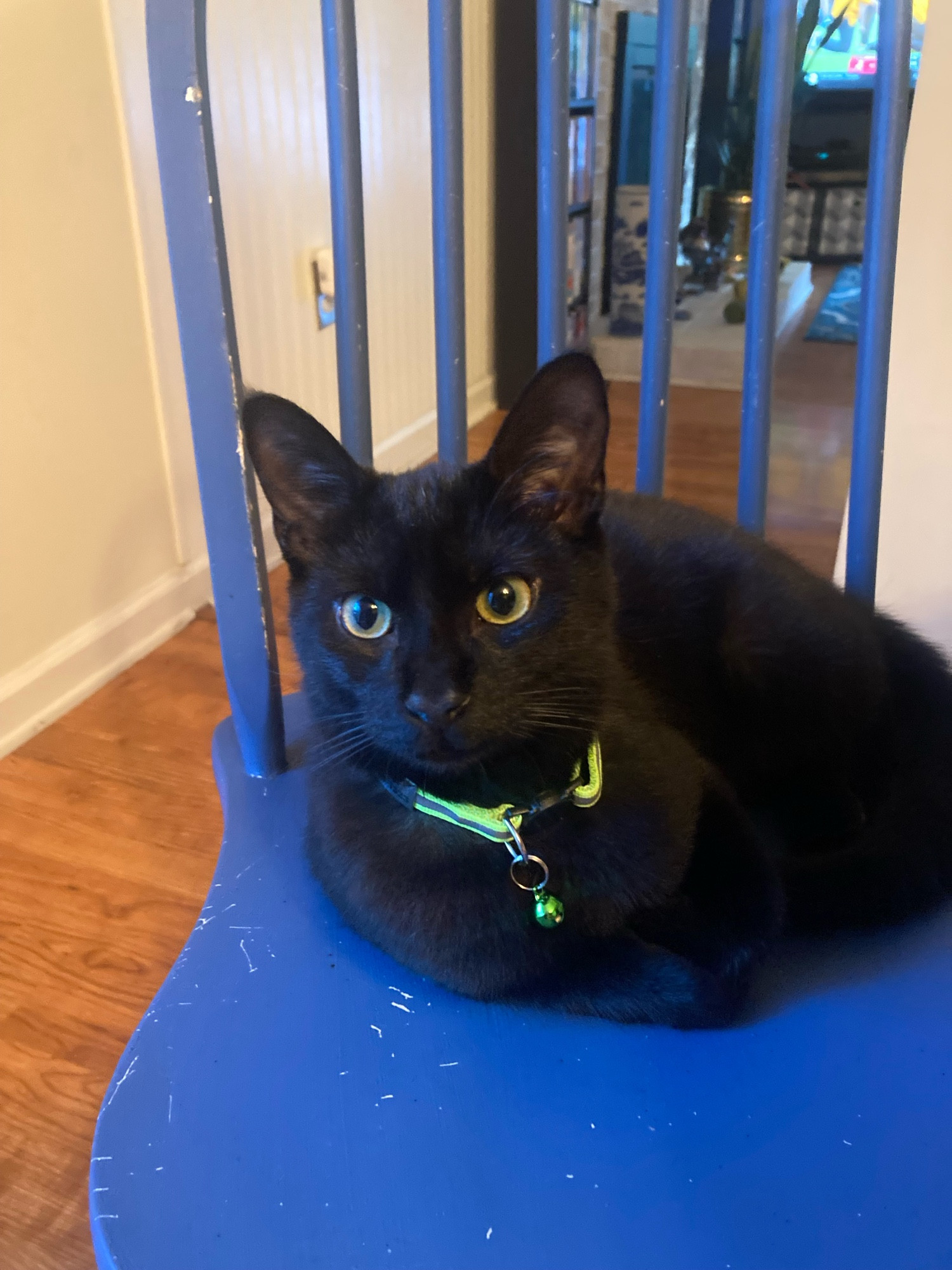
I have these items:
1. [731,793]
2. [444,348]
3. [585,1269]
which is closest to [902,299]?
[444,348]

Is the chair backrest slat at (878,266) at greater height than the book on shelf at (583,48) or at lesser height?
lesser

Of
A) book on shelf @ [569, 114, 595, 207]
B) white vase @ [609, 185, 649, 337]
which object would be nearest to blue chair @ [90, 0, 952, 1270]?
book on shelf @ [569, 114, 595, 207]

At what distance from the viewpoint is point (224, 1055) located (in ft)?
1.71

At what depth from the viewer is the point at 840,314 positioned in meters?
3.59

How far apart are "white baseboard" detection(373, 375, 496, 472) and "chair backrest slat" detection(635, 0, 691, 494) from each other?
3.95 ft

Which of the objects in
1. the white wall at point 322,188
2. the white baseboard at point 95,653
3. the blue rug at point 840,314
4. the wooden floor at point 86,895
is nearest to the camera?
the wooden floor at point 86,895

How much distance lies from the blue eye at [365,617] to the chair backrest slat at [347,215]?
0.18 meters

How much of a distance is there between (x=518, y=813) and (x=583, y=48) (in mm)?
2703

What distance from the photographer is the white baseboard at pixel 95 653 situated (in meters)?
1.33

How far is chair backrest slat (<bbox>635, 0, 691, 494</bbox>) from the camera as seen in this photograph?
70cm

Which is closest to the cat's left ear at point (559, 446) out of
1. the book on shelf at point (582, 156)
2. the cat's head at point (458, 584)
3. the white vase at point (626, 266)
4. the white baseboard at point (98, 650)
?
the cat's head at point (458, 584)

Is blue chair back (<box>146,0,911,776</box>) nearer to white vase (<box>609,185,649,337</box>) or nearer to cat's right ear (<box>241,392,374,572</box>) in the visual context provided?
cat's right ear (<box>241,392,374,572</box>)

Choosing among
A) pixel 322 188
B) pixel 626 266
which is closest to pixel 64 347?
pixel 322 188

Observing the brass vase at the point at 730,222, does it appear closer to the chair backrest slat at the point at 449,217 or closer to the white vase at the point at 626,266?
the white vase at the point at 626,266
